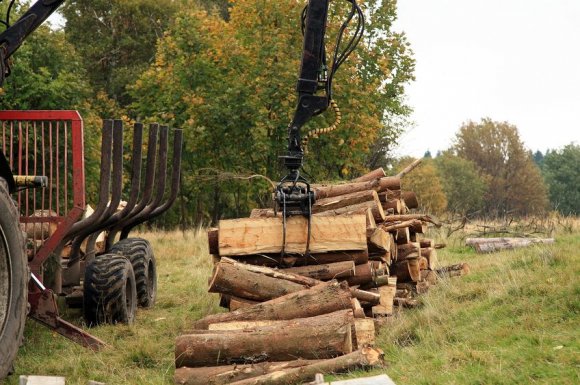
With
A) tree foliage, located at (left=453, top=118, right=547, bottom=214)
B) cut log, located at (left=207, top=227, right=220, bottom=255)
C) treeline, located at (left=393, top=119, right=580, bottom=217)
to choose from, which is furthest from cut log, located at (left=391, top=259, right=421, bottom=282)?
tree foliage, located at (left=453, top=118, right=547, bottom=214)

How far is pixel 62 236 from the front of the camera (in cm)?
856

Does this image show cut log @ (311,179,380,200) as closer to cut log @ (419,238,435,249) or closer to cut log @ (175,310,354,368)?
cut log @ (419,238,435,249)

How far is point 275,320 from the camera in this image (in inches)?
292

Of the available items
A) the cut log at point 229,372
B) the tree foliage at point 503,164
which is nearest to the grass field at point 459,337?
the cut log at point 229,372

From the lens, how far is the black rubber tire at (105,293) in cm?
931

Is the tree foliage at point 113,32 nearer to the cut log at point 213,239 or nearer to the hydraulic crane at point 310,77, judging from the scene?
the hydraulic crane at point 310,77

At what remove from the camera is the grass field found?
250 inches

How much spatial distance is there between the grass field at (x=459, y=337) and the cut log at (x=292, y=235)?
923 millimetres

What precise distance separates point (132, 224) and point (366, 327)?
15.3 ft

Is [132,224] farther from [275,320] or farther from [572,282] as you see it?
[572,282]

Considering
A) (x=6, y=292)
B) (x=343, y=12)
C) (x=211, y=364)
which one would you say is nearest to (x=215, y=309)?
(x=211, y=364)

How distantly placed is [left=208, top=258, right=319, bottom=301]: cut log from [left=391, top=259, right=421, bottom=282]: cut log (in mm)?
2759

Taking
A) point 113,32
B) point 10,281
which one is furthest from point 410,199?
point 113,32

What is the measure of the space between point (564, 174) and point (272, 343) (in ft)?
333
